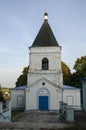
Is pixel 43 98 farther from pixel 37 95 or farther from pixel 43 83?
pixel 43 83

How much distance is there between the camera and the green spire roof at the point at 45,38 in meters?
27.8

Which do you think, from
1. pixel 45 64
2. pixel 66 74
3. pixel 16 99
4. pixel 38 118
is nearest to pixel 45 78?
pixel 45 64

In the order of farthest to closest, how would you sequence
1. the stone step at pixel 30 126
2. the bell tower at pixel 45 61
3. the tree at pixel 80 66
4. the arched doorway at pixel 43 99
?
the tree at pixel 80 66 < the bell tower at pixel 45 61 < the arched doorway at pixel 43 99 < the stone step at pixel 30 126

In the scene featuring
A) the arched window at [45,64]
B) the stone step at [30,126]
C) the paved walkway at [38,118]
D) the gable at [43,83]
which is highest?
the arched window at [45,64]

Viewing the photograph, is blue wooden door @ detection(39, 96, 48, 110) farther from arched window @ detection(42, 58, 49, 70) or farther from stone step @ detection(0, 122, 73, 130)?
stone step @ detection(0, 122, 73, 130)

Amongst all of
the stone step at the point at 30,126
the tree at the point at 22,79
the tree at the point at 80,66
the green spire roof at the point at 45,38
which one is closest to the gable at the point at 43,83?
the green spire roof at the point at 45,38

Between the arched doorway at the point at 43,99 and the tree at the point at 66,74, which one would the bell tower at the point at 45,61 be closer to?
the arched doorway at the point at 43,99

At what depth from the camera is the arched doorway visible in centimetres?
2600

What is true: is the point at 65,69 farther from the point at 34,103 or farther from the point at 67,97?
the point at 34,103

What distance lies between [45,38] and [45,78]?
5.32 m

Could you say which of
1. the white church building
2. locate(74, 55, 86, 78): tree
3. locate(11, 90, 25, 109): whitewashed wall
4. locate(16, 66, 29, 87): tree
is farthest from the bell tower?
locate(16, 66, 29, 87): tree

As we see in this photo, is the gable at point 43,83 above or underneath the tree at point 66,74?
underneath

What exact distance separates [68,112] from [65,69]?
3204 centimetres

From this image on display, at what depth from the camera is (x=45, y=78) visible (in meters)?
26.4
